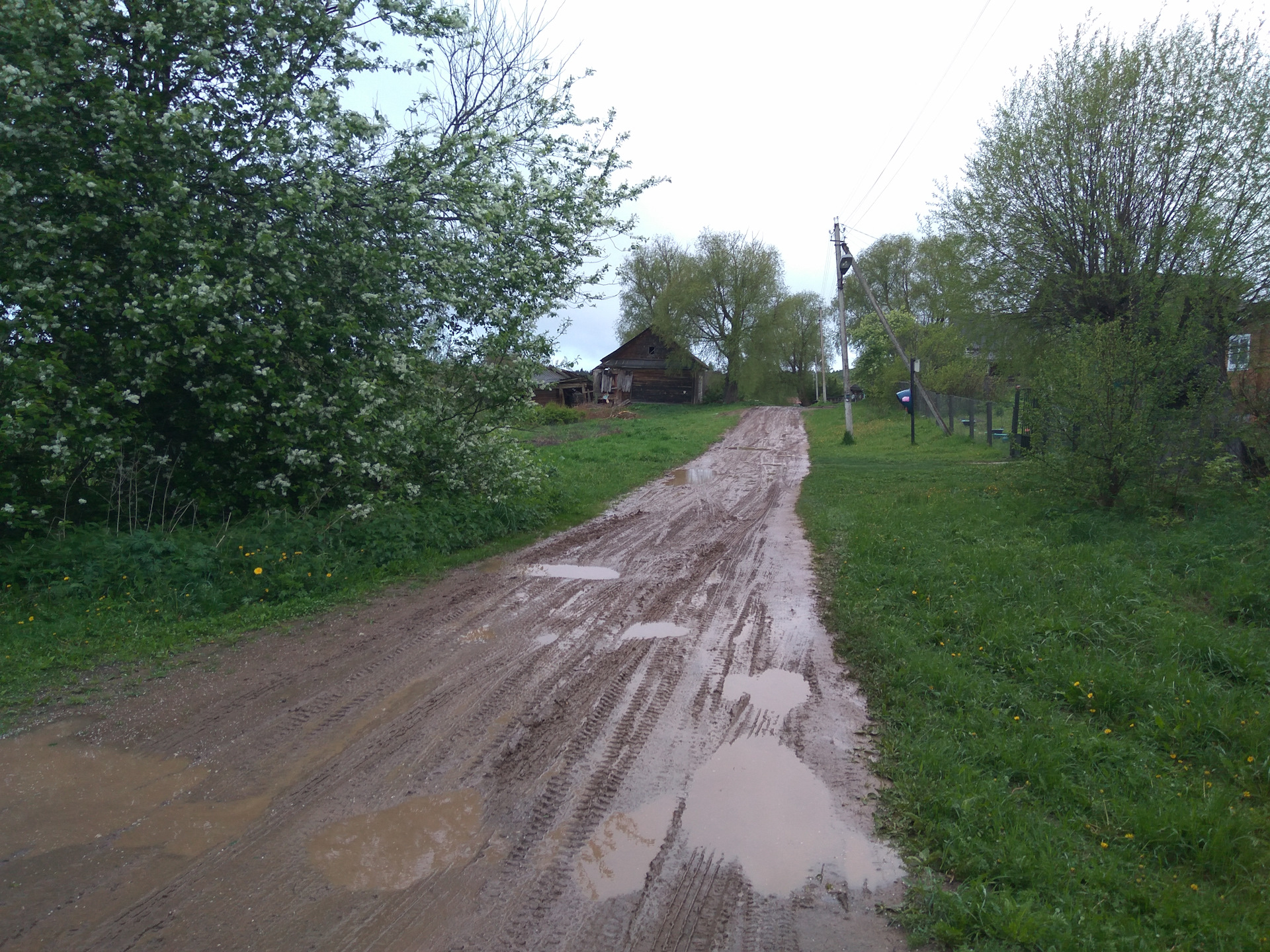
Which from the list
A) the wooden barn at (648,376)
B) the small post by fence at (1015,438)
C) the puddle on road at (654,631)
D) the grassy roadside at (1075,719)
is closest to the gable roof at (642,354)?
the wooden barn at (648,376)

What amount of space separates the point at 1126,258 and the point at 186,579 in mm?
14073

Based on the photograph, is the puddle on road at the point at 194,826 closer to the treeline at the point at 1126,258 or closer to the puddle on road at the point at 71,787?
the puddle on road at the point at 71,787

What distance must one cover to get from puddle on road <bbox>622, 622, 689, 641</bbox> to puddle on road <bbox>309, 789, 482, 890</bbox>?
2.73 metres

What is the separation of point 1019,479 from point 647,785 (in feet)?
31.2

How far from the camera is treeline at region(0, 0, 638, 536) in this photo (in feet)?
23.3

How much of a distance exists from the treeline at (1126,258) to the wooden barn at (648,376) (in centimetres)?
3989

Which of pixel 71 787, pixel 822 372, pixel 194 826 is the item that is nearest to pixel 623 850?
pixel 194 826

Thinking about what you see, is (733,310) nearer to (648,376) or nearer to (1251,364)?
(648,376)

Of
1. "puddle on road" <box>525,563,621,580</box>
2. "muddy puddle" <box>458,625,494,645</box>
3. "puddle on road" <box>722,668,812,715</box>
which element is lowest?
"puddle on road" <box>722,668,812,715</box>

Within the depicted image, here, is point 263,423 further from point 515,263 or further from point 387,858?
point 387,858

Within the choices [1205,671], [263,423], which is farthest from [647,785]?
[263,423]

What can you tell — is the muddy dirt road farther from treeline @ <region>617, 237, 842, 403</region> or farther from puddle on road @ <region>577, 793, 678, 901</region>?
treeline @ <region>617, 237, 842, 403</region>

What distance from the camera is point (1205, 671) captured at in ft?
17.8

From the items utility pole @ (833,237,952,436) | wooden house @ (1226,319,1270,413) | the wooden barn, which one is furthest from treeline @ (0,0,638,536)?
the wooden barn
